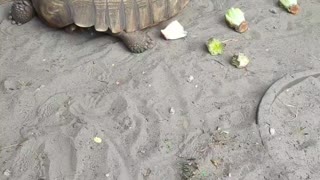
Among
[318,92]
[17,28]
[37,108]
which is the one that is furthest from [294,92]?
[17,28]

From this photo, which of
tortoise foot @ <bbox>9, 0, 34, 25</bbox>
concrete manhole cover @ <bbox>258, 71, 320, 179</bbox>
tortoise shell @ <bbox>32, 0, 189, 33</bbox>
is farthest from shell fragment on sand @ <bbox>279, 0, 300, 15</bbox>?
tortoise foot @ <bbox>9, 0, 34, 25</bbox>

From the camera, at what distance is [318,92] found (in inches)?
147

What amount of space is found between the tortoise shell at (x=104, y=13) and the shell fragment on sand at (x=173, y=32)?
143 mm

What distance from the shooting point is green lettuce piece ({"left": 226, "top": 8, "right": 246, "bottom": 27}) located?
4203 mm

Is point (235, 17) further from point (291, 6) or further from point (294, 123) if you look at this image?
point (294, 123)

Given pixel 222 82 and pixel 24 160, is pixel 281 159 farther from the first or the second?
pixel 24 160

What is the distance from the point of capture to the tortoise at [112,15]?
3920 mm

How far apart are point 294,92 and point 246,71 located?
0.41 m

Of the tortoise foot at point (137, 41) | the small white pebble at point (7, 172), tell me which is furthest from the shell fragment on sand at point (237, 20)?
the small white pebble at point (7, 172)

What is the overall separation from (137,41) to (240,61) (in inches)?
33.7

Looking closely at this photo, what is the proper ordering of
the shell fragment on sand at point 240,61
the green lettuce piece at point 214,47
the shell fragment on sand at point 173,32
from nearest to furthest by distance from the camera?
the shell fragment on sand at point 240,61 → the green lettuce piece at point 214,47 → the shell fragment on sand at point 173,32

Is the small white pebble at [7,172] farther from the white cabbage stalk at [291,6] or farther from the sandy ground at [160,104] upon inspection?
the white cabbage stalk at [291,6]

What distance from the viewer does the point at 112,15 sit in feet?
13.0

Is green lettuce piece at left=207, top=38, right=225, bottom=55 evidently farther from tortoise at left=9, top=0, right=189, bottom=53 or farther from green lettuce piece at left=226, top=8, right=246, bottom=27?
tortoise at left=9, top=0, right=189, bottom=53
